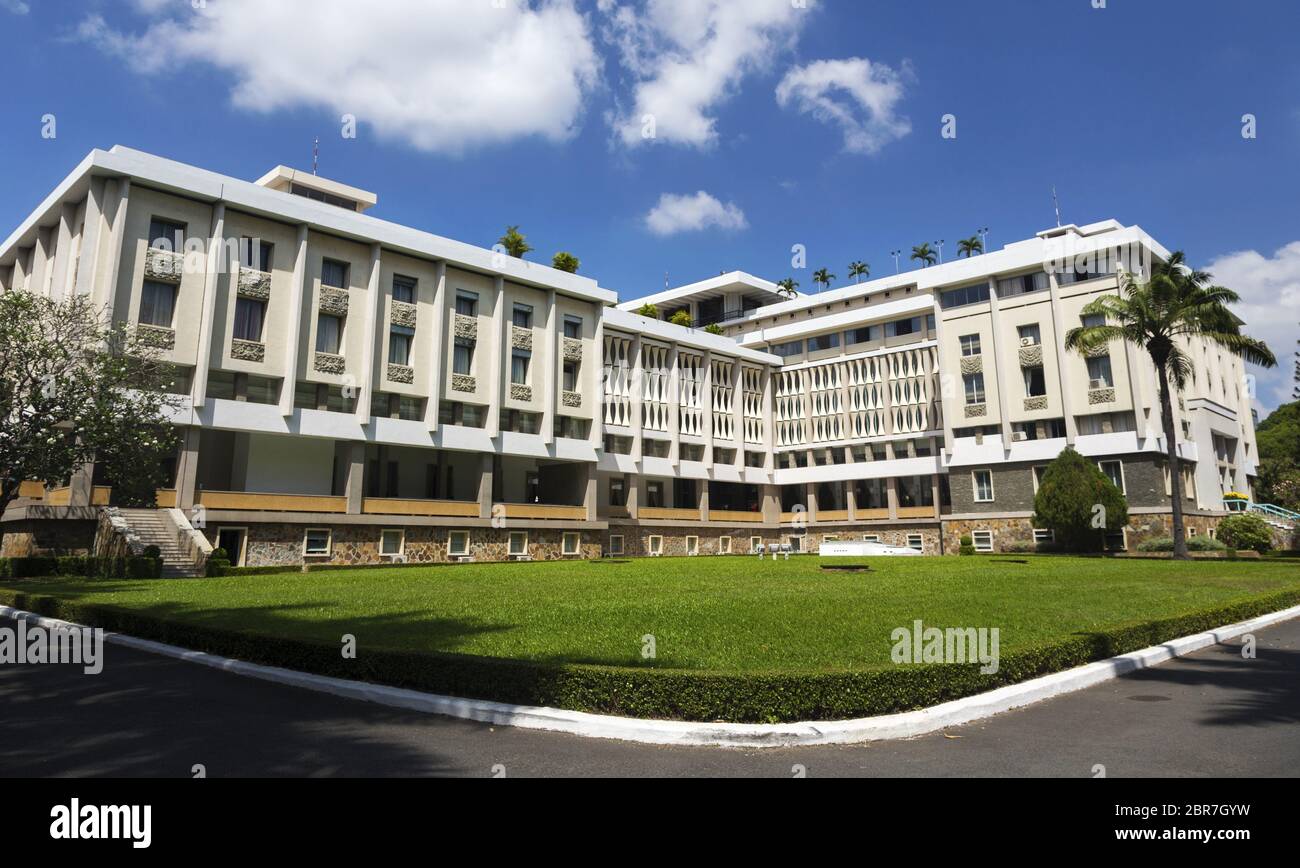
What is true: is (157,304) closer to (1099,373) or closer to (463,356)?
(463,356)

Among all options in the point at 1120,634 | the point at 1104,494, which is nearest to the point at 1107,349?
the point at 1104,494

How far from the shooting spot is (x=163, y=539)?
1090 inches

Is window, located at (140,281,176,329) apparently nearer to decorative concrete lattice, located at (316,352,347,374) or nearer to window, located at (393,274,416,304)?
decorative concrete lattice, located at (316,352,347,374)

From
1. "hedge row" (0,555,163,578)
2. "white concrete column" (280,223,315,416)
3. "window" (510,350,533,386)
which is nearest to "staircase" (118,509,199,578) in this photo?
"hedge row" (0,555,163,578)

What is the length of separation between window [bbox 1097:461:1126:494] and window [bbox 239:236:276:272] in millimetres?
45061

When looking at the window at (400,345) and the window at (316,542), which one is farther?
the window at (400,345)

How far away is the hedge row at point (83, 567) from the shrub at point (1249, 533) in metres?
47.6

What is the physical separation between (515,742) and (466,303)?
36778 mm

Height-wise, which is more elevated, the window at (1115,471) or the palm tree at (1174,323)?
the palm tree at (1174,323)

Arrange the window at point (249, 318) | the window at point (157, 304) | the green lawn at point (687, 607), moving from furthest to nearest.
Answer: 1. the window at point (249, 318)
2. the window at point (157, 304)
3. the green lawn at point (687, 607)

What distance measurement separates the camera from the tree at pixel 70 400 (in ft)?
77.7

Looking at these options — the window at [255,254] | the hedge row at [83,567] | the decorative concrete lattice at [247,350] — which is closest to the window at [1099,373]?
the decorative concrete lattice at [247,350]

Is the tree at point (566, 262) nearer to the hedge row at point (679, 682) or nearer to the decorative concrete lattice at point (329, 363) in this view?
the decorative concrete lattice at point (329, 363)
